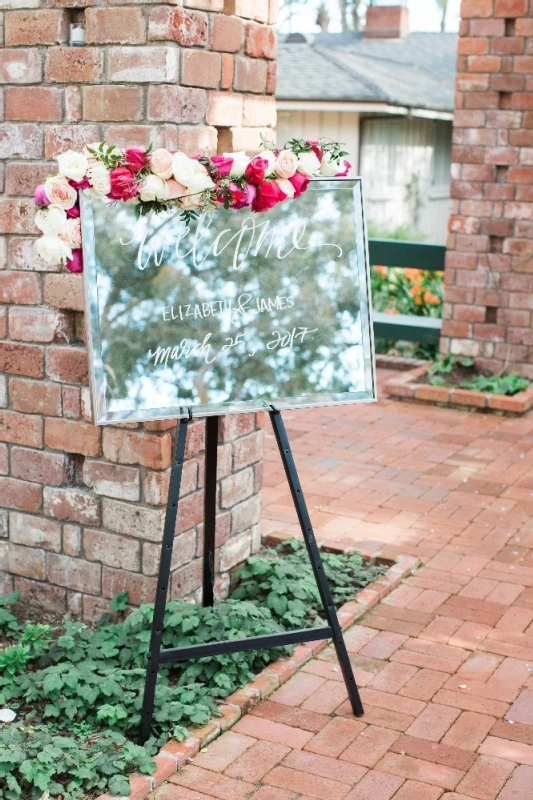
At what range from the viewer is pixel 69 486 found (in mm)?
4039

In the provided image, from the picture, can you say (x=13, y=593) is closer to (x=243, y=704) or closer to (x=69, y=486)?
(x=69, y=486)

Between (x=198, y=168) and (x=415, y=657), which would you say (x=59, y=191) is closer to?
(x=198, y=168)

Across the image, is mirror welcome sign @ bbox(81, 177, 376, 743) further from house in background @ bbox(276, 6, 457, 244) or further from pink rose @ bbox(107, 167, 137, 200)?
house in background @ bbox(276, 6, 457, 244)

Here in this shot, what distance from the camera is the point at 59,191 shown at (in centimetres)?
316

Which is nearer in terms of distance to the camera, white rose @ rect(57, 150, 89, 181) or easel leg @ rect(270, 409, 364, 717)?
white rose @ rect(57, 150, 89, 181)

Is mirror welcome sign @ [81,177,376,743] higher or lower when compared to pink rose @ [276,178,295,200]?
lower

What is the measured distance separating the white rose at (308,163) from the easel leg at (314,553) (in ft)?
2.53

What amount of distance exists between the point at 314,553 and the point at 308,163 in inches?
49.4

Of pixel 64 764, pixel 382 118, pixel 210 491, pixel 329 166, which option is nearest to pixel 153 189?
pixel 329 166

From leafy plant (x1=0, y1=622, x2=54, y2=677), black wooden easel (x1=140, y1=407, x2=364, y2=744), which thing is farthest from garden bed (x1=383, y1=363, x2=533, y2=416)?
leafy plant (x1=0, y1=622, x2=54, y2=677)

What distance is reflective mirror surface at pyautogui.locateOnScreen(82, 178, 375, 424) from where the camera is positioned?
322 cm

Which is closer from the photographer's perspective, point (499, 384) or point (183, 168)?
point (183, 168)

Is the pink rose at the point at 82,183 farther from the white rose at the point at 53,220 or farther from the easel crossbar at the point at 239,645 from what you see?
the easel crossbar at the point at 239,645

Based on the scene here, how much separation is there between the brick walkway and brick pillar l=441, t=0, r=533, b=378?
1482 mm
